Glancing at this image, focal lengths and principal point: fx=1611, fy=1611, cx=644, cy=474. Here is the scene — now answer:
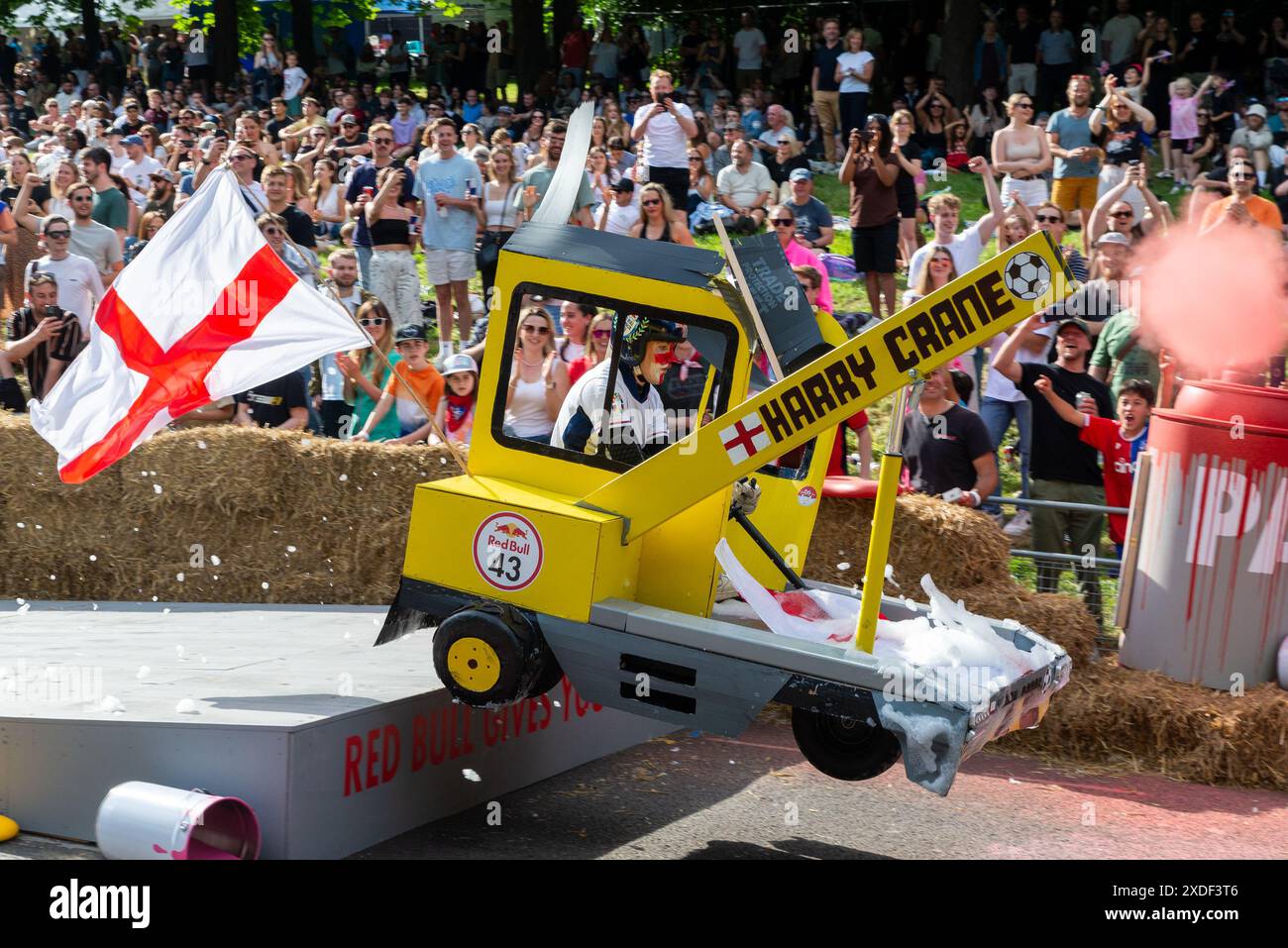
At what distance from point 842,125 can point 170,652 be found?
15.2 metres

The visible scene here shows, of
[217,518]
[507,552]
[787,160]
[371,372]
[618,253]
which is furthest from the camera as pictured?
[787,160]

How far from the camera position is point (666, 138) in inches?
655

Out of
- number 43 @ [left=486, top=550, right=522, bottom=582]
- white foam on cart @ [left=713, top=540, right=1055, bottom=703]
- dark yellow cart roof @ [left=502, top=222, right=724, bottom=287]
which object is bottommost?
white foam on cart @ [left=713, top=540, right=1055, bottom=703]

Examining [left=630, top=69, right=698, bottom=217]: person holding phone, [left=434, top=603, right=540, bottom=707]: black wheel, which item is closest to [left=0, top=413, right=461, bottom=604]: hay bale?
[left=434, top=603, right=540, bottom=707]: black wheel

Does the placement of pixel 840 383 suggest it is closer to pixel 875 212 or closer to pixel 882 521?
pixel 882 521

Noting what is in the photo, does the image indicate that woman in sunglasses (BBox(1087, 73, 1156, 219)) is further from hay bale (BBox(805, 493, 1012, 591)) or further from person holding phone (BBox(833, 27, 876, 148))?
hay bale (BBox(805, 493, 1012, 591))

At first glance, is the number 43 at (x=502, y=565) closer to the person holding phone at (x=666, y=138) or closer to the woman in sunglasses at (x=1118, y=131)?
the woman in sunglasses at (x=1118, y=131)

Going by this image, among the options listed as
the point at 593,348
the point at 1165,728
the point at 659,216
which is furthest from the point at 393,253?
the point at 1165,728

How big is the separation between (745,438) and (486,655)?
4.67 ft

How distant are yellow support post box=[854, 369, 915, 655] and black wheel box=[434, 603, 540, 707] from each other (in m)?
1.39

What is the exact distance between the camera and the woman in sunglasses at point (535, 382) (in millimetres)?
7332

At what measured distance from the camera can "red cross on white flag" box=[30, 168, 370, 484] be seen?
769 centimetres

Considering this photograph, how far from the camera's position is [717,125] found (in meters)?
20.9

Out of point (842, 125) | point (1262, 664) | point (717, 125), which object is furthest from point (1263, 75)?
point (1262, 664)
